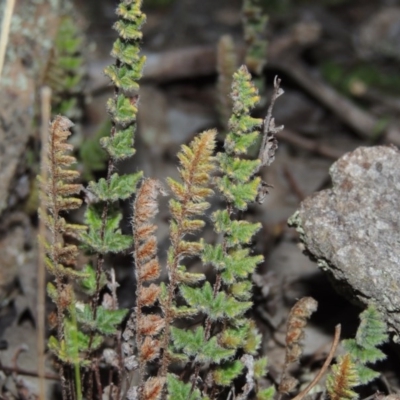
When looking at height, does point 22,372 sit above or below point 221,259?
below

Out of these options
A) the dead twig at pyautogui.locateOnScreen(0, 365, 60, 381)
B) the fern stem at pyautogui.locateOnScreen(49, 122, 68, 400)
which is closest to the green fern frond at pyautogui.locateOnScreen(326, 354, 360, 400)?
the fern stem at pyautogui.locateOnScreen(49, 122, 68, 400)

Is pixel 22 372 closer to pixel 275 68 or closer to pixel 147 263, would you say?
pixel 147 263

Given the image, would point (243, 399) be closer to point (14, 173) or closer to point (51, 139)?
point (51, 139)

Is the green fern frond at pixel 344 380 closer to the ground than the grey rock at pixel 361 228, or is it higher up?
closer to the ground

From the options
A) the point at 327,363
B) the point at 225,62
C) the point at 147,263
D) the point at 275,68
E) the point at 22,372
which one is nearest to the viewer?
the point at 147,263

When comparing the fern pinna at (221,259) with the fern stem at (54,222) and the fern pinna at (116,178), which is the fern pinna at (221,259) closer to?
the fern pinna at (116,178)

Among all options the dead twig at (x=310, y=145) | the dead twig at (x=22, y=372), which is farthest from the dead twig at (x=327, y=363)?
the dead twig at (x=310, y=145)

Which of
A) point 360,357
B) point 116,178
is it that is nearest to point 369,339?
point 360,357

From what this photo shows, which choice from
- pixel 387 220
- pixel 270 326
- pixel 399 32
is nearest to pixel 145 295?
pixel 387 220

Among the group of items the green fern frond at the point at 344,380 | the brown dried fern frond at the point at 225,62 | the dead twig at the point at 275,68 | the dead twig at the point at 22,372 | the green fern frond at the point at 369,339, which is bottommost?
the green fern frond at the point at 344,380
